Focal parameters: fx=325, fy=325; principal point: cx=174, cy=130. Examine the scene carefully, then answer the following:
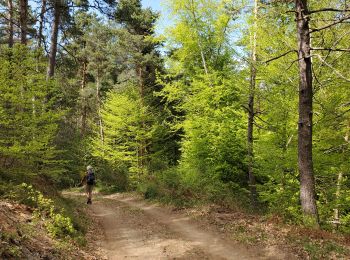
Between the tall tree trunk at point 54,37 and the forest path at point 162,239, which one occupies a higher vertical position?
the tall tree trunk at point 54,37

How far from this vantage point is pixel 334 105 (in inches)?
394

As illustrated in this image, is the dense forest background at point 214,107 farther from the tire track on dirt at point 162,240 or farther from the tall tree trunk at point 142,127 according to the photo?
the tire track on dirt at point 162,240

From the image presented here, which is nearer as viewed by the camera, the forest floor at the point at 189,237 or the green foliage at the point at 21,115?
the forest floor at the point at 189,237

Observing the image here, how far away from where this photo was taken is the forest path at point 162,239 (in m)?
7.27

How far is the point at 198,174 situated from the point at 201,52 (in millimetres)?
6249

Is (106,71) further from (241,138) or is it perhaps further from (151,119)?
(241,138)

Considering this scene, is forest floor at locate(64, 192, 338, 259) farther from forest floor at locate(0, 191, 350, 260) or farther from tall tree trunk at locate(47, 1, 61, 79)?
tall tree trunk at locate(47, 1, 61, 79)

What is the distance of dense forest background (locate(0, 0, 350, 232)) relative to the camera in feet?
30.6

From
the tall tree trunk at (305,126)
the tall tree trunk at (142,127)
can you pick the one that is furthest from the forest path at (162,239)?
the tall tree trunk at (142,127)

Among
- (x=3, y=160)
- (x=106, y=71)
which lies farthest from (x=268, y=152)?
(x=106, y=71)

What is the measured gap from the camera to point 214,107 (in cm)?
1633

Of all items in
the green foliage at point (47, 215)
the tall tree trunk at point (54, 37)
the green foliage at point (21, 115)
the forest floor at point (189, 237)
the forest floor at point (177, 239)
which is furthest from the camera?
the tall tree trunk at point (54, 37)

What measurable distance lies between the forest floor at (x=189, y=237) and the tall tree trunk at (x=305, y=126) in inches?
38.0

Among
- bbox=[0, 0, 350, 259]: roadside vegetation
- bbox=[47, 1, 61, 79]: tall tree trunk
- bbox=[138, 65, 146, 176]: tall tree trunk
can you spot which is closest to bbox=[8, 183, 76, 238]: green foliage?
bbox=[0, 0, 350, 259]: roadside vegetation
